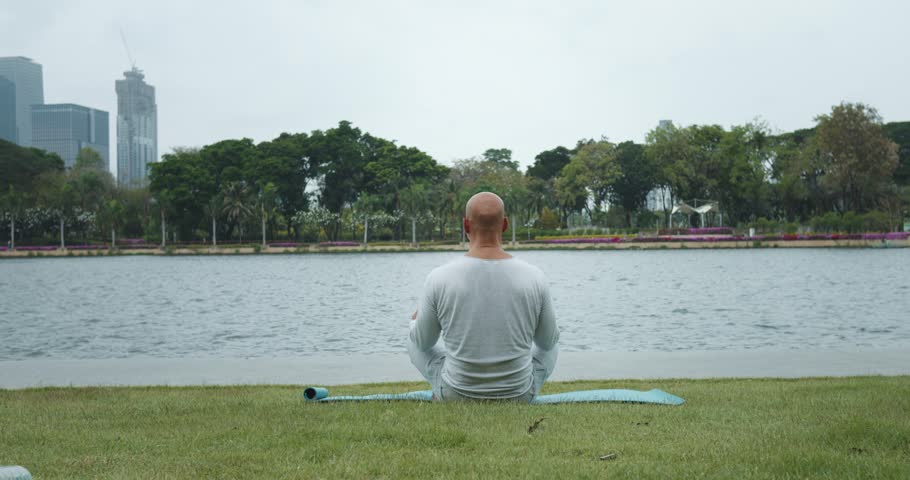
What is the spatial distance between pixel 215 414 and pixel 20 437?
A: 3.80ft

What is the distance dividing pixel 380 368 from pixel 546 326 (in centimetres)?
421

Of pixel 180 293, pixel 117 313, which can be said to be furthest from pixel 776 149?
pixel 117 313

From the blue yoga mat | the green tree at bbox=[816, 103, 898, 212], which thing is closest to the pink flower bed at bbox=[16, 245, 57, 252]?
the green tree at bbox=[816, 103, 898, 212]

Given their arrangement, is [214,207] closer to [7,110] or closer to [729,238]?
[729,238]

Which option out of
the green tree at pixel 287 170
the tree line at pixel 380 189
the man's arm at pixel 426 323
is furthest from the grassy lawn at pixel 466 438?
the green tree at pixel 287 170

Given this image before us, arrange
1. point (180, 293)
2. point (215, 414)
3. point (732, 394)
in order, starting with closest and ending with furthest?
1. point (215, 414)
2. point (732, 394)
3. point (180, 293)

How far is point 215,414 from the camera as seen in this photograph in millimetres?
5172

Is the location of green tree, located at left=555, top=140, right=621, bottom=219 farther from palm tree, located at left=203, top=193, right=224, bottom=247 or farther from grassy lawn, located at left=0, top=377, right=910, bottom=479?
grassy lawn, located at left=0, top=377, right=910, bottom=479

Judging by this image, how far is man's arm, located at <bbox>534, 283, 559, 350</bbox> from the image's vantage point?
4.79 m

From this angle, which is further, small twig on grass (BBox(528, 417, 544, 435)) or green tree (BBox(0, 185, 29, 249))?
green tree (BBox(0, 185, 29, 249))

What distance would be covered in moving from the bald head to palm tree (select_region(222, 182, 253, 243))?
67.1m

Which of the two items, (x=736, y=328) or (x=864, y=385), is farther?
(x=736, y=328)

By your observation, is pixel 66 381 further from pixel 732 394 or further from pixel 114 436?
pixel 732 394

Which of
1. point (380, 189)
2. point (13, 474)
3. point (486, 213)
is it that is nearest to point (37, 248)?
point (380, 189)
